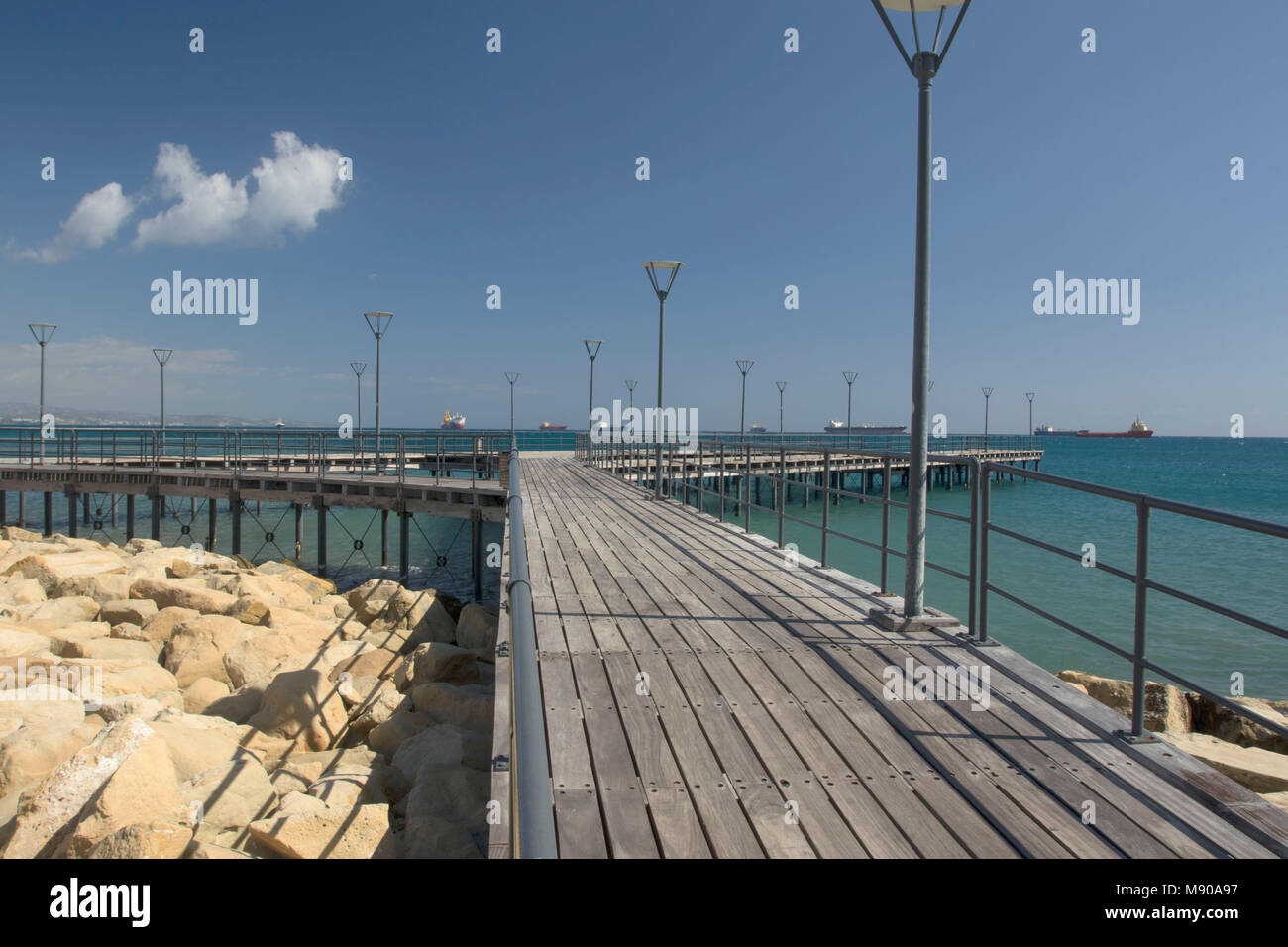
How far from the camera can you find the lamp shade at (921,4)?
4.30m

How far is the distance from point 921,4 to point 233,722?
697 cm

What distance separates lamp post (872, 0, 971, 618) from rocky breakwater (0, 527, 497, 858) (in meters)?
2.84

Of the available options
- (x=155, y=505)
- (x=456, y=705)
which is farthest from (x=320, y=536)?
(x=456, y=705)

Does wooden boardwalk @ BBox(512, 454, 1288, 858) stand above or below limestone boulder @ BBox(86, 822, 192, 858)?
above

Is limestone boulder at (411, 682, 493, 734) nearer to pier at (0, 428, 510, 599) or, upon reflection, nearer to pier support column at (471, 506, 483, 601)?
pier at (0, 428, 510, 599)

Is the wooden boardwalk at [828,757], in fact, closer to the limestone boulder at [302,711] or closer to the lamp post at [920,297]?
the lamp post at [920,297]

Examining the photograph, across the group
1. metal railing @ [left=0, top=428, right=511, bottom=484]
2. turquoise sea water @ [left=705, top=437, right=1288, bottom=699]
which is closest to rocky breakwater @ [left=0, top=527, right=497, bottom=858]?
turquoise sea water @ [left=705, top=437, right=1288, bottom=699]

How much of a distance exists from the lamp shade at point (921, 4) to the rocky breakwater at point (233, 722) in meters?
4.99

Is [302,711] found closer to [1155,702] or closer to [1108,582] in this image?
[1155,702]

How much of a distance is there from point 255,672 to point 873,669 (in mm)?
6201

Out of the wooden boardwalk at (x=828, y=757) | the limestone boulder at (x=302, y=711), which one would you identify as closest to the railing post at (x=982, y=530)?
the wooden boardwalk at (x=828, y=757)

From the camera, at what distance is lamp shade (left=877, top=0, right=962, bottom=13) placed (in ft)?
14.1

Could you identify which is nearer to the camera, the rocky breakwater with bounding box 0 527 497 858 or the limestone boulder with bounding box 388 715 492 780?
the rocky breakwater with bounding box 0 527 497 858
